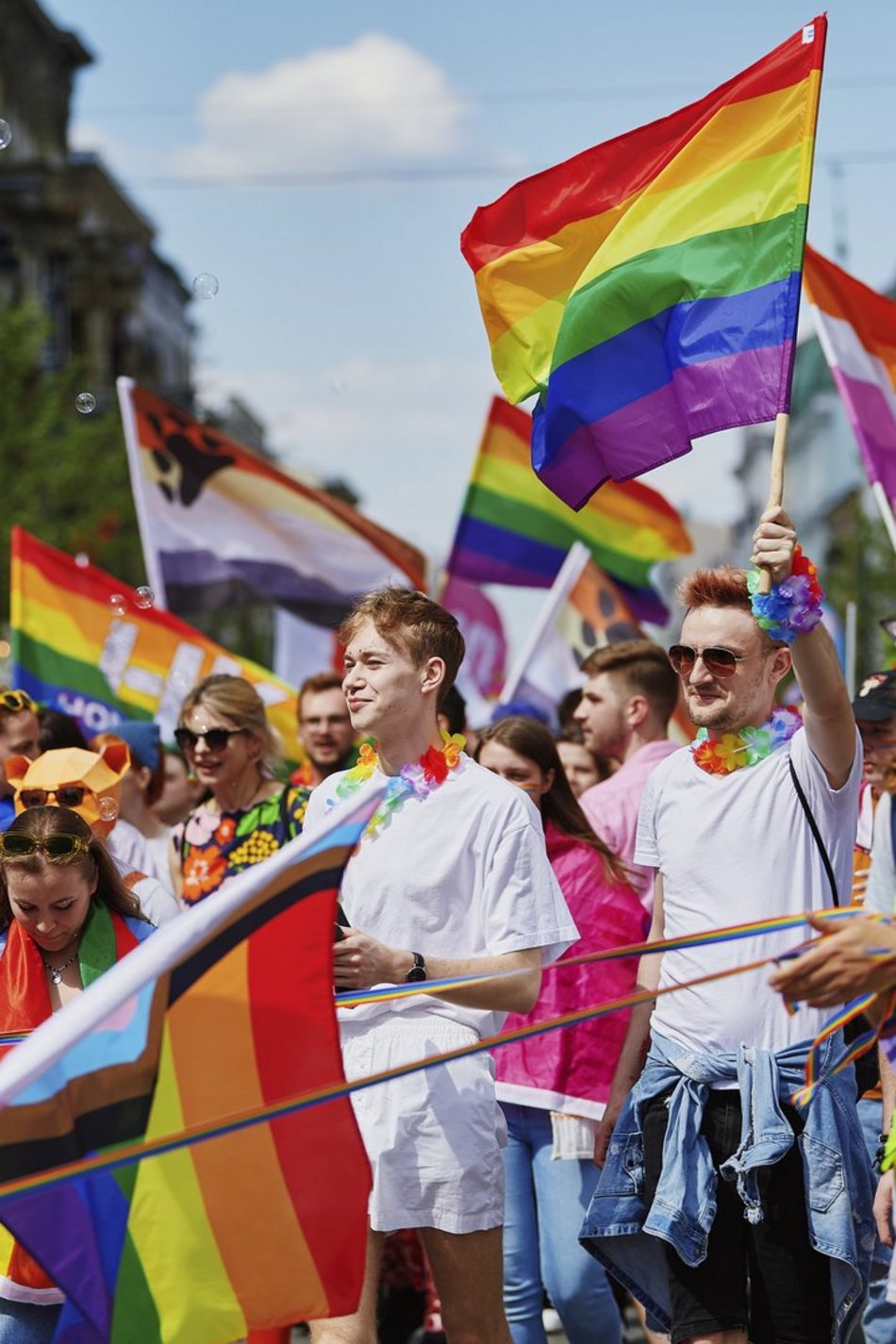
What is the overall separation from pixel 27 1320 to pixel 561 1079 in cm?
182

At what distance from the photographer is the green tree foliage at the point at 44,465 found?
29.1 metres

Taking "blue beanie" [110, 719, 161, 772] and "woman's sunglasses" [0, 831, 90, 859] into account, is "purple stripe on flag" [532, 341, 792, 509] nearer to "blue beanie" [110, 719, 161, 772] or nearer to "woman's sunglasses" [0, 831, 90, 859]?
"woman's sunglasses" [0, 831, 90, 859]

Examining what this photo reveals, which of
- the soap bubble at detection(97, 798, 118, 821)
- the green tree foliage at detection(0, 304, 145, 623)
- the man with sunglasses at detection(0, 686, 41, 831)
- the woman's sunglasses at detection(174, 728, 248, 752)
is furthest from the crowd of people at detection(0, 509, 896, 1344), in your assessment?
the green tree foliage at detection(0, 304, 145, 623)

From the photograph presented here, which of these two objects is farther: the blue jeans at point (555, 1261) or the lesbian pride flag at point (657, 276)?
the blue jeans at point (555, 1261)

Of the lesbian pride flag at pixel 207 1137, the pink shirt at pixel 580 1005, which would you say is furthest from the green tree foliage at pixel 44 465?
the lesbian pride flag at pixel 207 1137

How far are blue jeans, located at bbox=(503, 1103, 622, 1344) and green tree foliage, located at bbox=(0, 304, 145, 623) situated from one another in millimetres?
23162

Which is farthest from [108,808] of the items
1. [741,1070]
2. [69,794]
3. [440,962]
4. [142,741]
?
[741,1070]

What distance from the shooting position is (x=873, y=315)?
781 cm

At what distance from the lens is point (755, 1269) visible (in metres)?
4.37

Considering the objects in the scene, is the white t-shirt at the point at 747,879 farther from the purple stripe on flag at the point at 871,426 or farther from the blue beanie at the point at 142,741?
the blue beanie at the point at 142,741

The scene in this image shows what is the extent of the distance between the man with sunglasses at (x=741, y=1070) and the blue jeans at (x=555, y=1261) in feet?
2.77

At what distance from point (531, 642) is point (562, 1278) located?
182 inches

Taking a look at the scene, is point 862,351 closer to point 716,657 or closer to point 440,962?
point 716,657

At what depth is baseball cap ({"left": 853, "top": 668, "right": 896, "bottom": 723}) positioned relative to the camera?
5.95 meters
